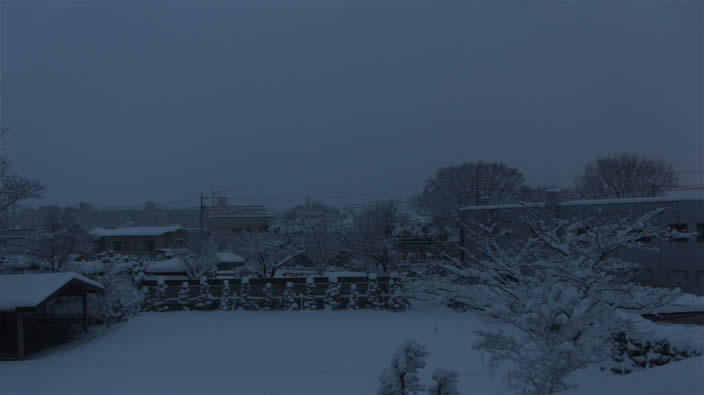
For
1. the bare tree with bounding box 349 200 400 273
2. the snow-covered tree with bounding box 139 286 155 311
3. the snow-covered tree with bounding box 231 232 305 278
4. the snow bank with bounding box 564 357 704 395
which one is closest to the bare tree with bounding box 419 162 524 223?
the bare tree with bounding box 349 200 400 273

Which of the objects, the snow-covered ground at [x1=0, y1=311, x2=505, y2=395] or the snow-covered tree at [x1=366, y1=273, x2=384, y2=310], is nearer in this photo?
the snow-covered ground at [x1=0, y1=311, x2=505, y2=395]

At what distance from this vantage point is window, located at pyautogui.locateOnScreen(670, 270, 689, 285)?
1764 cm

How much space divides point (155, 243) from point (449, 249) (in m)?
27.6

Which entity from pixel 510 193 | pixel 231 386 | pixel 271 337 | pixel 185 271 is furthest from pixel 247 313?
pixel 510 193

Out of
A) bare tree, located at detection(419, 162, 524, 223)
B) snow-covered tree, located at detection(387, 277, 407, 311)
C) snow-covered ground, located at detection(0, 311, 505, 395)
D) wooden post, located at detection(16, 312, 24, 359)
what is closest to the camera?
snow-covered ground, located at detection(0, 311, 505, 395)

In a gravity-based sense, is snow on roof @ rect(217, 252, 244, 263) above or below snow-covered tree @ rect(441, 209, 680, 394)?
below

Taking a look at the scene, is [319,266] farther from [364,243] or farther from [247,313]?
[247,313]

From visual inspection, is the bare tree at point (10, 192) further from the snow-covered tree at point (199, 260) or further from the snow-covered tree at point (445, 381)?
the snow-covered tree at point (445, 381)

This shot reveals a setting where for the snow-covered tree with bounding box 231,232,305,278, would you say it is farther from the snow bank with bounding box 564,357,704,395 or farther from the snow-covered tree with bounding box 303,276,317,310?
the snow bank with bounding box 564,357,704,395

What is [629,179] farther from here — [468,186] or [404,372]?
[404,372]

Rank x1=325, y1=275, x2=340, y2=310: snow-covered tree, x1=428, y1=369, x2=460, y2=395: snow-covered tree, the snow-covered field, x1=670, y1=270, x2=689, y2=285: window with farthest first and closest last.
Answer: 1. x1=325, y1=275, x2=340, y2=310: snow-covered tree
2. x1=670, y1=270, x2=689, y2=285: window
3. the snow-covered field
4. x1=428, y1=369, x2=460, y2=395: snow-covered tree

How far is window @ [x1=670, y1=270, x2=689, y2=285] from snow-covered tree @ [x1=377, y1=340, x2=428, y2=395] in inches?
714

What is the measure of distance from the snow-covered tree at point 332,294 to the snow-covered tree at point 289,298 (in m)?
1.53

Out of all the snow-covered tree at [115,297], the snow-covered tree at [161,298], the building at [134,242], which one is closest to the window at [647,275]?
the snow-covered tree at [115,297]
